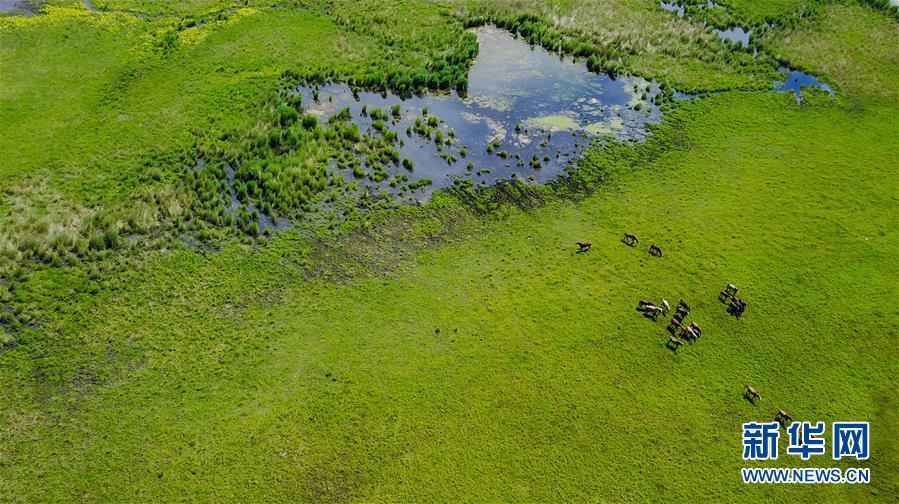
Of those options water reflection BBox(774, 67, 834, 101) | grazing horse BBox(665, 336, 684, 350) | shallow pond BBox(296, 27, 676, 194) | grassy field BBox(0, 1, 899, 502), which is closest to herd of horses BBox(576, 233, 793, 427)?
grazing horse BBox(665, 336, 684, 350)

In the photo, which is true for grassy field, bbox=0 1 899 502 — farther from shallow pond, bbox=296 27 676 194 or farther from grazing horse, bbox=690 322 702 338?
shallow pond, bbox=296 27 676 194

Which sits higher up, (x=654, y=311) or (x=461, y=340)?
(x=654, y=311)

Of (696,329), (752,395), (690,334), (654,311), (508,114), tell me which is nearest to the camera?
(752,395)

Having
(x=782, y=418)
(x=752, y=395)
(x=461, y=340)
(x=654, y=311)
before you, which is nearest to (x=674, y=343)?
(x=654, y=311)

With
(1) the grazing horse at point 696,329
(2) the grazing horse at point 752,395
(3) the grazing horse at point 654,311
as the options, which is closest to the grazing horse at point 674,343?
(1) the grazing horse at point 696,329

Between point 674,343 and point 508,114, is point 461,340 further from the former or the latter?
point 508,114

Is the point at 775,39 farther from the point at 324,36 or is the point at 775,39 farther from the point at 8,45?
the point at 8,45

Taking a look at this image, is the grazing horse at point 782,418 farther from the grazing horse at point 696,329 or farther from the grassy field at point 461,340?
the grazing horse at point 696,329
